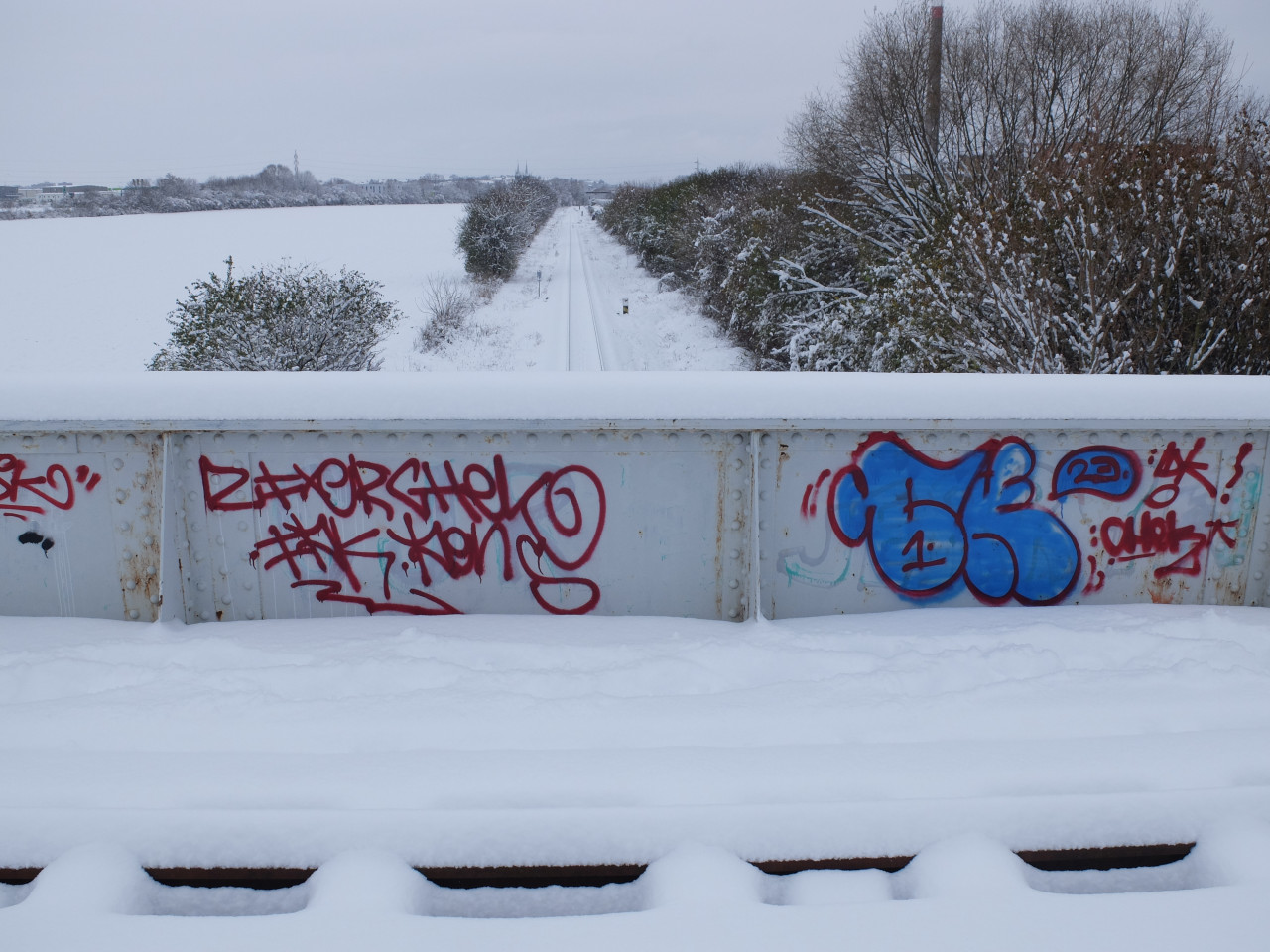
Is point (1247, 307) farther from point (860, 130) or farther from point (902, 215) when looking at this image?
point (860, 130)

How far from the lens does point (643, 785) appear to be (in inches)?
110

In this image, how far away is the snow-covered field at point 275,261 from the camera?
2259 cm

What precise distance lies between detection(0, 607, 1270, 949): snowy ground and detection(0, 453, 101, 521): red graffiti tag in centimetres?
69

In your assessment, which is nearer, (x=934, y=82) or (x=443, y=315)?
(x=934, y=82)

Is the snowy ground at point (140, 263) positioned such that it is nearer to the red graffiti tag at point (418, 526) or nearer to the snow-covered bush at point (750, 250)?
the snow-covered bush at point (750, 250)

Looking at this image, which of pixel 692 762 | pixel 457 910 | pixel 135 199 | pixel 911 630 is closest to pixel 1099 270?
pixel 911 630

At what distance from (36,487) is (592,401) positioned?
8.85 ft

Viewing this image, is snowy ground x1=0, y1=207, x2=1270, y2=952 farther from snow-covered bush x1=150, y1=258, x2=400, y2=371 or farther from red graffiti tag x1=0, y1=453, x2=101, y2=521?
snow-covered bush x1=150, y1=258, x2=400, y2=371

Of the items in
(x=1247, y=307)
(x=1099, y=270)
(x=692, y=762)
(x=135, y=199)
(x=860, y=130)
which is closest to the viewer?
(x=692, y=762)

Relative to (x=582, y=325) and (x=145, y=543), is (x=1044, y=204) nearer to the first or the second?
(x=145, y=543)

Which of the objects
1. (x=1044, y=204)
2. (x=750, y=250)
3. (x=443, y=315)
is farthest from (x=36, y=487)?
(x=443, y=315)

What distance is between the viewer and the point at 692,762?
9.50ft

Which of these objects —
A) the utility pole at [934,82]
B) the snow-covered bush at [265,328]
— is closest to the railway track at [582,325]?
the snow-covered bush at [265,328]

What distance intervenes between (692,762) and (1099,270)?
866cm
